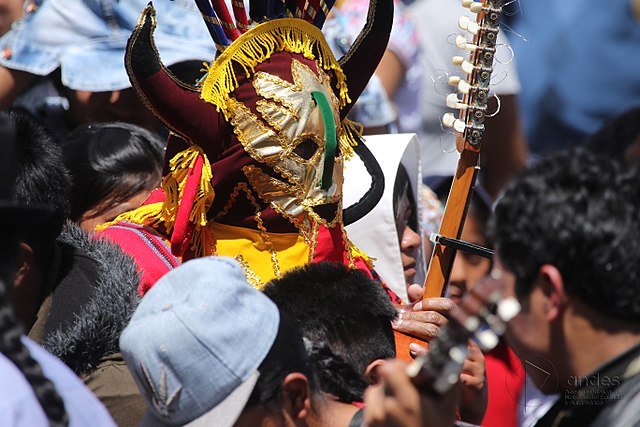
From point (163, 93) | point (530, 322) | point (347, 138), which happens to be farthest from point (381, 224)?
point (530, 322)

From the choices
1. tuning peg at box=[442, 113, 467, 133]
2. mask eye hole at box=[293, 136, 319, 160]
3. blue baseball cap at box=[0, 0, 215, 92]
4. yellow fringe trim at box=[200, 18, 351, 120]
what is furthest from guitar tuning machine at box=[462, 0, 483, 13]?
blue baseball cap at box=[0, 0, 215, 92]

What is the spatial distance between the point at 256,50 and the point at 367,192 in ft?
3.01

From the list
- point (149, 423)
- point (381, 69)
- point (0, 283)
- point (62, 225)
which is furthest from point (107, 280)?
point (381, 69)

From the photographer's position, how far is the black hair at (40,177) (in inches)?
112

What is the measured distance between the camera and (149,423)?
225 cm

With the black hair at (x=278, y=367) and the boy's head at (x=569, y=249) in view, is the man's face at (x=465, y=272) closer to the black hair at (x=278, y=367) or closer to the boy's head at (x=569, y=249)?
the black hair at (x=278, y=367)

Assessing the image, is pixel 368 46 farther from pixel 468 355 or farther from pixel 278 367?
pixel 278 367

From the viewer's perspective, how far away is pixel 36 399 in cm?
164

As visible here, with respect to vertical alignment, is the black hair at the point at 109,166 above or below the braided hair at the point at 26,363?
below

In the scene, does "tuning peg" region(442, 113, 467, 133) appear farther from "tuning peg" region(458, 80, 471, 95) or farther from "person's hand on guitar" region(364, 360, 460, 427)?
"person's hand on guitar" region(364, 360, 460, 427)

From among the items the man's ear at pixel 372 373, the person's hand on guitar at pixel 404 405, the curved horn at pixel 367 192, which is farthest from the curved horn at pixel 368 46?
the person's hand on guitar at pixel 404 405

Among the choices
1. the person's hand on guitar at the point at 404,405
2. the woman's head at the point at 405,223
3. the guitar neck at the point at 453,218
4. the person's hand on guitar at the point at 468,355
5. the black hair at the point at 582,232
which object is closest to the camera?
the person's hand on guitar at the point at 404,405

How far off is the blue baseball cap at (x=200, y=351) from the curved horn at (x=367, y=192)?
153 centimetres

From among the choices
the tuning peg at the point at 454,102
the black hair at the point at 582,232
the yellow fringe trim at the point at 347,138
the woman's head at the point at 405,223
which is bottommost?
the woman's head at the point at 405,223
